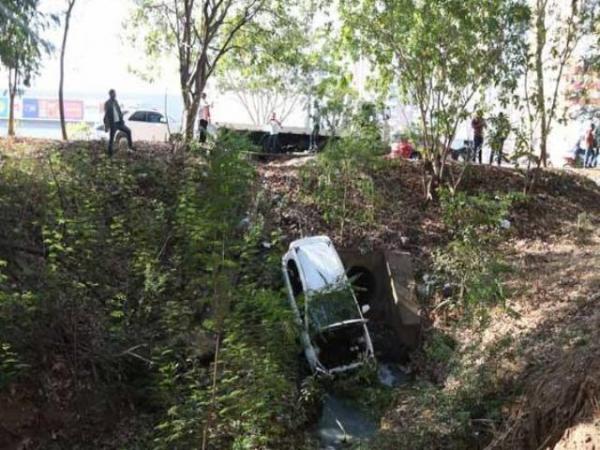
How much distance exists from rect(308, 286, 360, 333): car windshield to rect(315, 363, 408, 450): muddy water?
122cm

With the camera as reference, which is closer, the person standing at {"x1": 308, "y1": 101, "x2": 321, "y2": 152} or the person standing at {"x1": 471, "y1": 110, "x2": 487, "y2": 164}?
the person standing at {"x1": 471, "y1": 110, "x2": 487, "y2": 164}

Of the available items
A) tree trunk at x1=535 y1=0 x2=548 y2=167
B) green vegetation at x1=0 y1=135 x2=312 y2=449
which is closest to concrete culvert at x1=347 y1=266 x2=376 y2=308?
green vegetation at x1=0 y1=135 x2=312 y2=449

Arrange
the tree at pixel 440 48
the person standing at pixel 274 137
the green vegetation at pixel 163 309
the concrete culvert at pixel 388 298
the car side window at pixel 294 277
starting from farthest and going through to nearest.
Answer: the person standing at pixel 274 137
the tree at pixel 440 48
the concrete culvert at pixel 388 298
the car side window at pixel 294 277
the green vegetation at pixel 163 309

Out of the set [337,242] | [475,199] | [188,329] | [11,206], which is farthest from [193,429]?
[475,199]

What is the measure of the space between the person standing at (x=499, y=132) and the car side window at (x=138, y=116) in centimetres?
1413

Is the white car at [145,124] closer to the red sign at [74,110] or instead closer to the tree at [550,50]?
the tree at [550,50]

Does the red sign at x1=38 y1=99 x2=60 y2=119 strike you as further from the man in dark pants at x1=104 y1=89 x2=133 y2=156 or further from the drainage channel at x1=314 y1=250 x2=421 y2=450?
the drainage channel at x1=314 y1=250 x2=421 y2=450

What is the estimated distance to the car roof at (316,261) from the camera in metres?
10.8

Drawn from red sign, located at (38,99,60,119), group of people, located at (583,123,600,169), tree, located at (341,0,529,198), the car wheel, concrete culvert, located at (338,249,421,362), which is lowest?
concrete culvert, located at (338,249,421,362)

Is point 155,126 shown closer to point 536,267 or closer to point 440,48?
point 440,48

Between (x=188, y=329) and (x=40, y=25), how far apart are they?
201 inches

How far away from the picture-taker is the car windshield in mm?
8547

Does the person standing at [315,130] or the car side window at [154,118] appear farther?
the car side window at [154,118]

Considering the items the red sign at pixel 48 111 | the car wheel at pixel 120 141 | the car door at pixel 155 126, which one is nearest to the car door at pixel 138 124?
the car door at pixel 155 126
